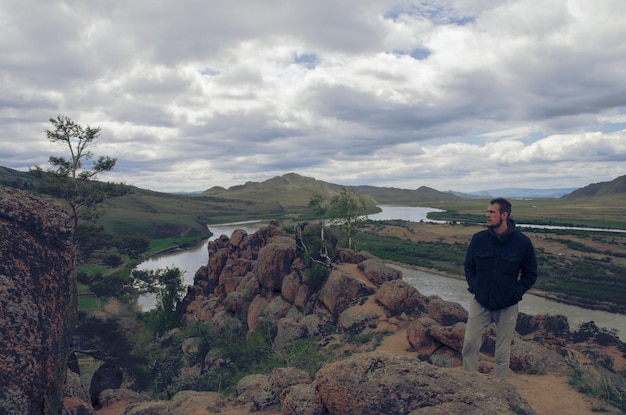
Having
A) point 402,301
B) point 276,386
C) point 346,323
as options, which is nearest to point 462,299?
point 402,301

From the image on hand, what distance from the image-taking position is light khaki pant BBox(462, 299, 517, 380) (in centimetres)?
854

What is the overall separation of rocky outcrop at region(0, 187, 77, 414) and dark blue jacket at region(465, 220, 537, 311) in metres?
7.69

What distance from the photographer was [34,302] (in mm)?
5762

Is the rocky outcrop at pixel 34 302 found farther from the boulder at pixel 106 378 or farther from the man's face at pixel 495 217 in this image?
the boulder at pixel 106 378

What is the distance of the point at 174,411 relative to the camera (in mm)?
12367

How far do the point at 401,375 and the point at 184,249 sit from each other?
9660 centimetres

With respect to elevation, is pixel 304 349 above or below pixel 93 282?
below

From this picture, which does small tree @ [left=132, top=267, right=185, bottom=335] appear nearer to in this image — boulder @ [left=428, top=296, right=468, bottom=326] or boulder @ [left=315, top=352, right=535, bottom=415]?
boulder @ [left=428, top=296, right=468, bottom=326]

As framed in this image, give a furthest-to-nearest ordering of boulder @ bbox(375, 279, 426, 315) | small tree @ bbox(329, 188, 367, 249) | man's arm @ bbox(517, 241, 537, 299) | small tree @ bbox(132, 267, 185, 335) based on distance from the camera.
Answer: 1. small tree @ bbox(329, 188, 367, 249)
2. small tree @ bbox(132, 267, 185, 335)
3. boulder @ bbox(375, 279, 426, 315)
4. man's arm @ bbox(517, 241, 537, 299)

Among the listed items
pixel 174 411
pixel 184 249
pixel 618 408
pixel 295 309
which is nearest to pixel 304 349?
pixel 295 309

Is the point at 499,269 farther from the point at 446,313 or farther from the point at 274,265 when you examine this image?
the point at 274,265

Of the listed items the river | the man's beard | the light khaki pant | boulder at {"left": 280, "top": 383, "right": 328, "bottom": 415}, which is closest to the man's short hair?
the man's beard

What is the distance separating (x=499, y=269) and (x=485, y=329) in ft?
5.22

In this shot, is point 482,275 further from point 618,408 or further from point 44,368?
→ point 44,368
